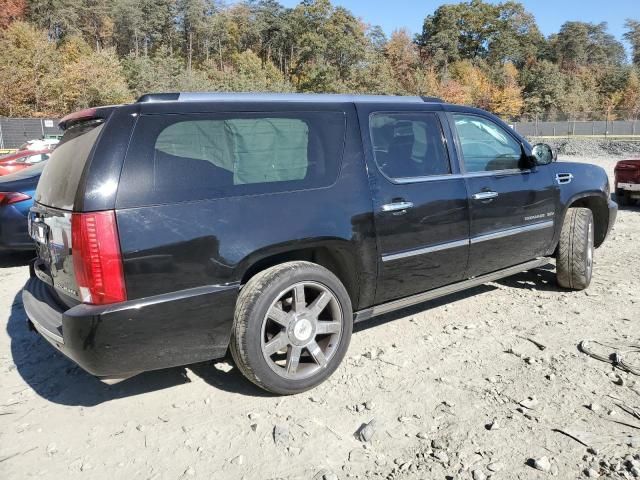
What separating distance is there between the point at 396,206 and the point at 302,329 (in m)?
1.08

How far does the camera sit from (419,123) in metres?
4.16

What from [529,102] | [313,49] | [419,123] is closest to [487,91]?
[529,102]

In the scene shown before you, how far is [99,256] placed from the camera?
9.00 ft

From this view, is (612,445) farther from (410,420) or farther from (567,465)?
(410,420)

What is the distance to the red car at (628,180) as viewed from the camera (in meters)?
10.3

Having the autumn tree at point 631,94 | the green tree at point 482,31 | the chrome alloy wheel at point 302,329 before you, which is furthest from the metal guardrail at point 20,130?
the autumn tree at point 631,94

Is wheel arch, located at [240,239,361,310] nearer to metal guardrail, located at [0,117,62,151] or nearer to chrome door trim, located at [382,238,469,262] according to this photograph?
chrome door trim, located at [382,238,469,262]

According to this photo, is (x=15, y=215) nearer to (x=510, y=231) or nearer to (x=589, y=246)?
(x=510, y=231)

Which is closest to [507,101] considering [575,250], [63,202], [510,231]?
[575,250]

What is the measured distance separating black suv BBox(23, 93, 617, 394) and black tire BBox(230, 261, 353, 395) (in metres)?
0.01

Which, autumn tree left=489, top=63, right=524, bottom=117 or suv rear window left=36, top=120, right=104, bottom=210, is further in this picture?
autumn tree left=489, top=63, right=524, bottom=117

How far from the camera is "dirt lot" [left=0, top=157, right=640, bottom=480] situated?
2709 mm

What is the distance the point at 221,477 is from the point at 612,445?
6.53 feet

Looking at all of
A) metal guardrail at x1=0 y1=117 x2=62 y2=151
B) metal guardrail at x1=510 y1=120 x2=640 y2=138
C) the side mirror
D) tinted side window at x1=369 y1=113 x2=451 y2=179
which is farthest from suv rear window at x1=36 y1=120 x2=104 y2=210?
metal guardrail at x1=510 y1=120 x2=640 y2=138
